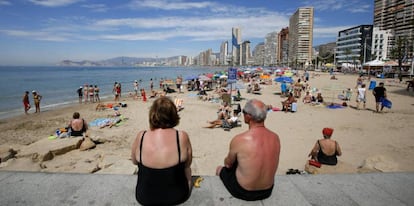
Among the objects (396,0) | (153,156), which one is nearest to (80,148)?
(153,156)

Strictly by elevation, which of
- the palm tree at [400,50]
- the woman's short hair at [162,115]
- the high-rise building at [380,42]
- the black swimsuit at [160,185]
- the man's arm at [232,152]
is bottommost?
the black swimsuit at [160,185]

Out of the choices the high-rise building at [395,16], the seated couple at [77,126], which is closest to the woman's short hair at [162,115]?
the seated couple at [77,126]

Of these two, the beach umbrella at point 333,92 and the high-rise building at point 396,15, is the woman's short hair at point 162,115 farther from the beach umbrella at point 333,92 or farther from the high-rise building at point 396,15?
the high-rise building at point 396,15

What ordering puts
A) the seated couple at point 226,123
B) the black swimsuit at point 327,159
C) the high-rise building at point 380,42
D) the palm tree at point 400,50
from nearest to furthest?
1. the black swimsuit at point 327,159
2. the seated couple at point 226,123
3. the palm tree at point 400,50
4. the high-rise building at point 380,42

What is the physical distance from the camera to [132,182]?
252 centimetres

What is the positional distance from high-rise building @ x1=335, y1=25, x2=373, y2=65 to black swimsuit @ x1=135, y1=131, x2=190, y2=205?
93680mm

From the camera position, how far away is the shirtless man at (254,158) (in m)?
2.14

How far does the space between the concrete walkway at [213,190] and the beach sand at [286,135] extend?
2588mm

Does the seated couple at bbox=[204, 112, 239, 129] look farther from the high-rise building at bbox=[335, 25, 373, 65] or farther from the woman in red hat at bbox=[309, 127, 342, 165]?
the high-rise building at bbox=[335, 25, 373, 65]

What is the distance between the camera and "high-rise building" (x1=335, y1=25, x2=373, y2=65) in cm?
8769

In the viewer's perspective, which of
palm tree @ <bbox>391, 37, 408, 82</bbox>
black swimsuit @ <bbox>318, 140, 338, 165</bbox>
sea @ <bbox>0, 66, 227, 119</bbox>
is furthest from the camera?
palm tree @ <bbox>391, 37, 408, 82</bbox>

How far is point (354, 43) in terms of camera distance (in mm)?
96000

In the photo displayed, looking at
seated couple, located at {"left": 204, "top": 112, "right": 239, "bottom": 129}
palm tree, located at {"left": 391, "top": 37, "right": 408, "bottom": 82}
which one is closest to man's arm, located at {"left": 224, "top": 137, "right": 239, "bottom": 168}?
seated couple, located at {"left": 204, "top": 112, "right": 239, "bottom": 129}

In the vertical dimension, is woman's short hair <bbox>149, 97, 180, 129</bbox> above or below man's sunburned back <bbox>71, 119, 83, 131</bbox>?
above
